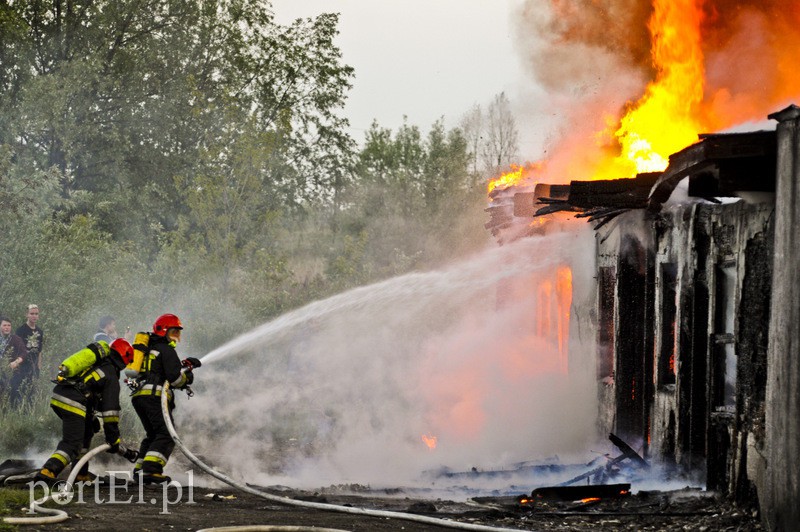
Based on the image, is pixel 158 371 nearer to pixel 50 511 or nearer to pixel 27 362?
pixel 50 511

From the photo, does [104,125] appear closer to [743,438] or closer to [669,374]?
[669,374]

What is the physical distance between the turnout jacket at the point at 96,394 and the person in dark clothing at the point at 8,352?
4.32 meters

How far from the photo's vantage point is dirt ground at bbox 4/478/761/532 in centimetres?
811

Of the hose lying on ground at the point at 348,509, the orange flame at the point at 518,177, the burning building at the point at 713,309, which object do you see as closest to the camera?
the burning building at the point at 713,309

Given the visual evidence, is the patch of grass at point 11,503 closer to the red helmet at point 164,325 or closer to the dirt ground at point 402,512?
the dirt ground at point 402,512

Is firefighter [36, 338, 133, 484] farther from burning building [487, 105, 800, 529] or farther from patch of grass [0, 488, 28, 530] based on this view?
burning building [487, 105, 800, 529]

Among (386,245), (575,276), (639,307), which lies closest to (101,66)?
(386,245)

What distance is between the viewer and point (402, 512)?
8.80 metres

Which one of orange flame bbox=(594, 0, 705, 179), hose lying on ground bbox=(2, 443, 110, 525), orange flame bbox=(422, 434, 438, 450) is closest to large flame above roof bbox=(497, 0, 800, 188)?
orange flame bbox=(594, 0, 705, 179)

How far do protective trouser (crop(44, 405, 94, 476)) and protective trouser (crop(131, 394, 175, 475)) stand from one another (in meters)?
0.63

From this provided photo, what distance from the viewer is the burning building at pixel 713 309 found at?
759 centimetres

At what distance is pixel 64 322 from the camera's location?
58.7 ft

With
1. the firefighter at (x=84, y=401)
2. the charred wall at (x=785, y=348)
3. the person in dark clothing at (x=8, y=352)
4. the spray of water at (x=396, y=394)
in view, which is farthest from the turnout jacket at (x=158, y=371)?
the charred wall at (x=785, y=348)

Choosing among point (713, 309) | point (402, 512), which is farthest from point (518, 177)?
point (402, 512)
